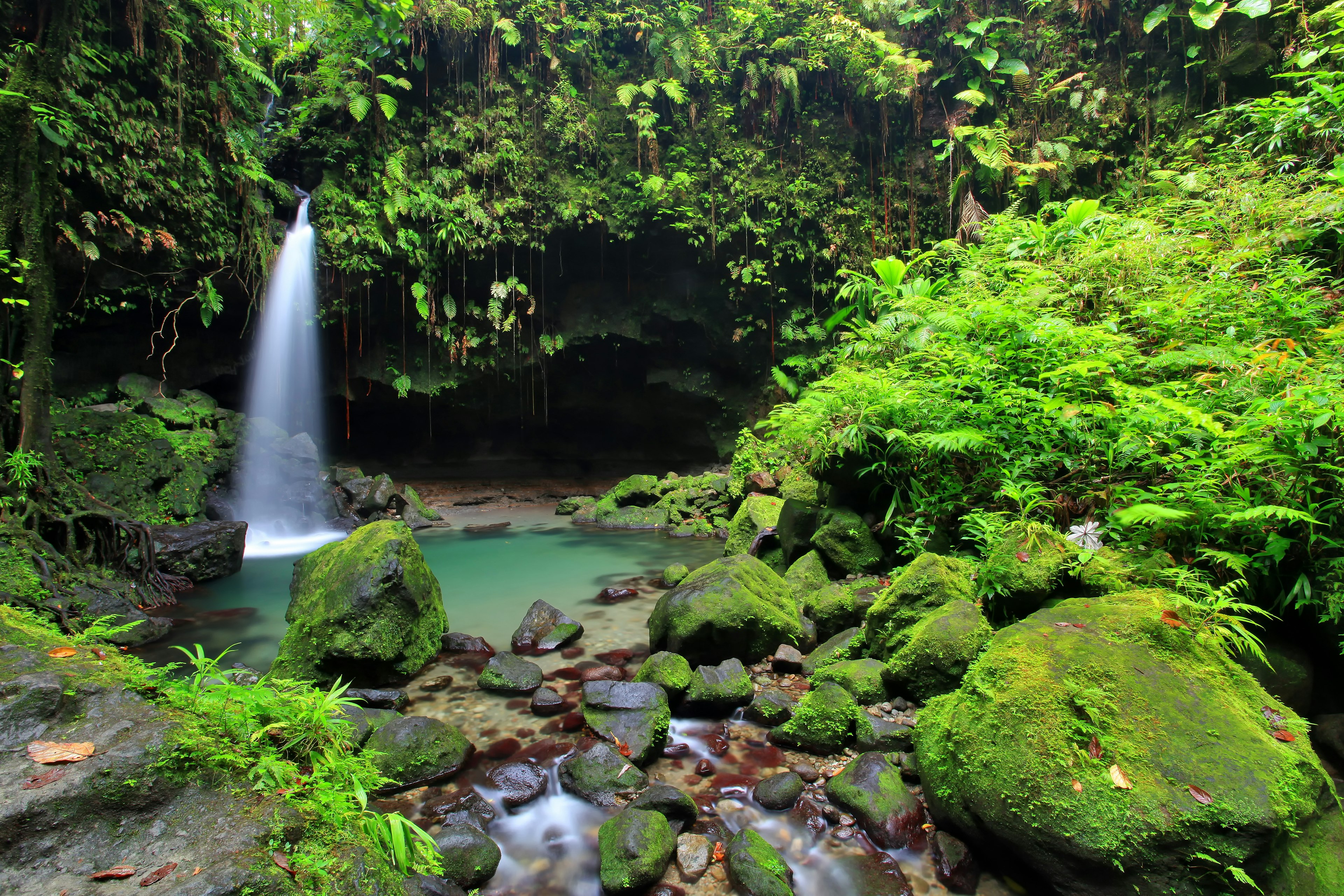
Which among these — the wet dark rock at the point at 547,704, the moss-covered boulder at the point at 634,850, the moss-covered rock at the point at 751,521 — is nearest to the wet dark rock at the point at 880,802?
the moss-covered boulder at the point at 634,850

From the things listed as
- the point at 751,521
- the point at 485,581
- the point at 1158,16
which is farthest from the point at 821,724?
the point at 1158,16

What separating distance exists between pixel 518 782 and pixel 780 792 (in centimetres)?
158

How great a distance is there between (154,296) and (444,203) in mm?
5647

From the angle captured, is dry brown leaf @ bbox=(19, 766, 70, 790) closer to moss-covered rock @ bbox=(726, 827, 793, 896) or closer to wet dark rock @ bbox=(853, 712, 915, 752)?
moss-covered rock @ bbox=(726, 827, 793, 896)

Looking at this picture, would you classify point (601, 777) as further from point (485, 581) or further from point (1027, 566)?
point (485, 581)

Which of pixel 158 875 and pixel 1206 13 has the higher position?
pixel 1206 13

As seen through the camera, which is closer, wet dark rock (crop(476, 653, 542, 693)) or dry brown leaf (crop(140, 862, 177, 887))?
dry brown leaf (crop(140, 862, 177, 887))

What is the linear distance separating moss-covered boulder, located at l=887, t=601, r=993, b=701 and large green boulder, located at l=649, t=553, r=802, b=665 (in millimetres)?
1203

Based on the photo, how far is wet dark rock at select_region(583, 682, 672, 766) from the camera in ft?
12.4

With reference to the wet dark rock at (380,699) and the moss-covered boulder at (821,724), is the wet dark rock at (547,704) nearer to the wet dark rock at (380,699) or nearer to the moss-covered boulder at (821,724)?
the wet dark rock at (380,699)

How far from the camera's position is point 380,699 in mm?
4426

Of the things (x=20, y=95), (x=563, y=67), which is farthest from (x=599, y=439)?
(x=20, y=95)

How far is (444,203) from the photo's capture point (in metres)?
12.7

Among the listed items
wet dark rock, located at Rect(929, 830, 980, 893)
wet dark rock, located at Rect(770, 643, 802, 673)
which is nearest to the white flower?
wet dark rock, located at Rect(929, 830, 980, 893)
